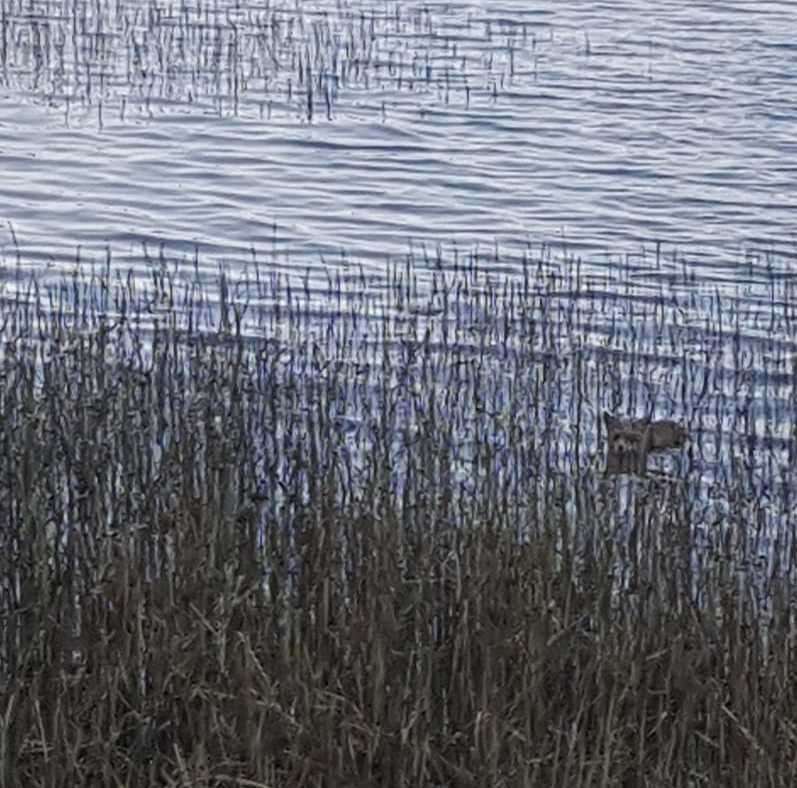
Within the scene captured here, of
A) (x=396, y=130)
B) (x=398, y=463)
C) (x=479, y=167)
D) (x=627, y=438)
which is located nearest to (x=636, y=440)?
(x=627, y=438)

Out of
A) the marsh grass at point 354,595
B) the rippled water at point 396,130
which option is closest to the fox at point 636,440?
the marsh grass at point 354,595

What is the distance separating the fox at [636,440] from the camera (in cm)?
887

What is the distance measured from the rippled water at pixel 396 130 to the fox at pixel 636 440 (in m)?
3.49

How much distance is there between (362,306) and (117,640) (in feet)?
16.3

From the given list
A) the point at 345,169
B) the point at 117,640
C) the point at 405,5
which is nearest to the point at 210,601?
the point at 117,640

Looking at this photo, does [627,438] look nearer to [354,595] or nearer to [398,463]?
[398,463]

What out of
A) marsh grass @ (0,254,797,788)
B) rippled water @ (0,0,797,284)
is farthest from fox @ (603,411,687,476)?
rippled water @ (0,0,797,284)

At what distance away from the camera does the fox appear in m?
8.87

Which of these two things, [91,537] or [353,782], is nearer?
[353,782]

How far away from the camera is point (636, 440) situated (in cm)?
903

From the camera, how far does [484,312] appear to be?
10875 mm

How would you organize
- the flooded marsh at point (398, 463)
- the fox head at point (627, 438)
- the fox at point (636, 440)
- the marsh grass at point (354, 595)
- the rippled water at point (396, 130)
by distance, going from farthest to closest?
the rippled water at point (396, 130) → the fox head at point (627, 438) → the fox at point (636, 440) → the flooded marsh at point (398, 463) → the marsh grass at point (354, 595)

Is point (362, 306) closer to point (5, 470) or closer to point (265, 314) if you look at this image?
point (265, 314)

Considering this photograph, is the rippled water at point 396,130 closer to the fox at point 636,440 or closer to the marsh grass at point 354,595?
the fox at point 636,440
